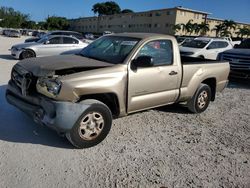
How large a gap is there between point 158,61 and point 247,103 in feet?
12.7

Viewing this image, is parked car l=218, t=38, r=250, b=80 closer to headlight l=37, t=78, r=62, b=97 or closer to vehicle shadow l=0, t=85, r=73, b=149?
vehicle shadow l=0, t=85, r=73, b=149

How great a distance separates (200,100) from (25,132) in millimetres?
3888

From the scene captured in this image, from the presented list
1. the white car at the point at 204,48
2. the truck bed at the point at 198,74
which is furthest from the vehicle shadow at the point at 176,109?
the white car at the point at 204,48

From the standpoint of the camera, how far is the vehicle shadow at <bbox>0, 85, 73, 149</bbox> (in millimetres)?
4285

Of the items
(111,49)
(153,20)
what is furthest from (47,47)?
(153,20)

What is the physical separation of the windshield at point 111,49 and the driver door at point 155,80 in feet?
0.81

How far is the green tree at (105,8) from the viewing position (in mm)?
112750

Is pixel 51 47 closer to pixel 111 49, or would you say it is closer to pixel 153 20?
pixel 111 49

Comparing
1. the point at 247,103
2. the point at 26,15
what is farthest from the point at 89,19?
the point at 247,103

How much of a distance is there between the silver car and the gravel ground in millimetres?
8389

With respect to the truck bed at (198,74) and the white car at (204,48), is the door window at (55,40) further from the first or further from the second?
the truck bed at (198,74)

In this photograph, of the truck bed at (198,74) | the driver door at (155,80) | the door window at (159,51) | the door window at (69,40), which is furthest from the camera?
the door window at (69,40)

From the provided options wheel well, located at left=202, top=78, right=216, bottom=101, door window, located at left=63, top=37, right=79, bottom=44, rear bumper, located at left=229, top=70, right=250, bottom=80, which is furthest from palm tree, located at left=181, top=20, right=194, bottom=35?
wheel well, located at left=202, top=78, right=216, bottom=101

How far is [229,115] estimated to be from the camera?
6.37 metres
